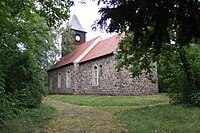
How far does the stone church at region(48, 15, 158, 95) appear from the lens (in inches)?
875

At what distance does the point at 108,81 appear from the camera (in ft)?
75.7

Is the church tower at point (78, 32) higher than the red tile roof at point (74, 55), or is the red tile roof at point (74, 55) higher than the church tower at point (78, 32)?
the church tower at point (78, 32)

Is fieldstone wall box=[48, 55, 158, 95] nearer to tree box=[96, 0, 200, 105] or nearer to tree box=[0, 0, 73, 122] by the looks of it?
tree box=[0, 0, 73, 122]

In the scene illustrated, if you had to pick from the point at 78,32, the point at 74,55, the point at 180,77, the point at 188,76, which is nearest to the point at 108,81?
the point at 74,55

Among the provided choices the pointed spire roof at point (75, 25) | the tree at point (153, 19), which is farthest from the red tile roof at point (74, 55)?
the tree at point (153, 19)

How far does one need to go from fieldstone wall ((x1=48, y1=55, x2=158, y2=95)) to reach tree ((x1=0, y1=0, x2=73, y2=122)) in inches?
367

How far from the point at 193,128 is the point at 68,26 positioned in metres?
28.4

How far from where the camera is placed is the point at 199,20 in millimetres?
3096

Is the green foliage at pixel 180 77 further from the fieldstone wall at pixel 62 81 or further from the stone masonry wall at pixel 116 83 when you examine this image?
the fieldstone wall at pixel 62 81

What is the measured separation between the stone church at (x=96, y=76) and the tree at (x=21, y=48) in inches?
311

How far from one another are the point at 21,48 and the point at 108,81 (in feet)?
36.9

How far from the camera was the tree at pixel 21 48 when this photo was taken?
7520 millimetres

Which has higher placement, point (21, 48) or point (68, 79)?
point (21, 48)

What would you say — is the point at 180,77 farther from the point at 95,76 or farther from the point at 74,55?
the point at 74,55
